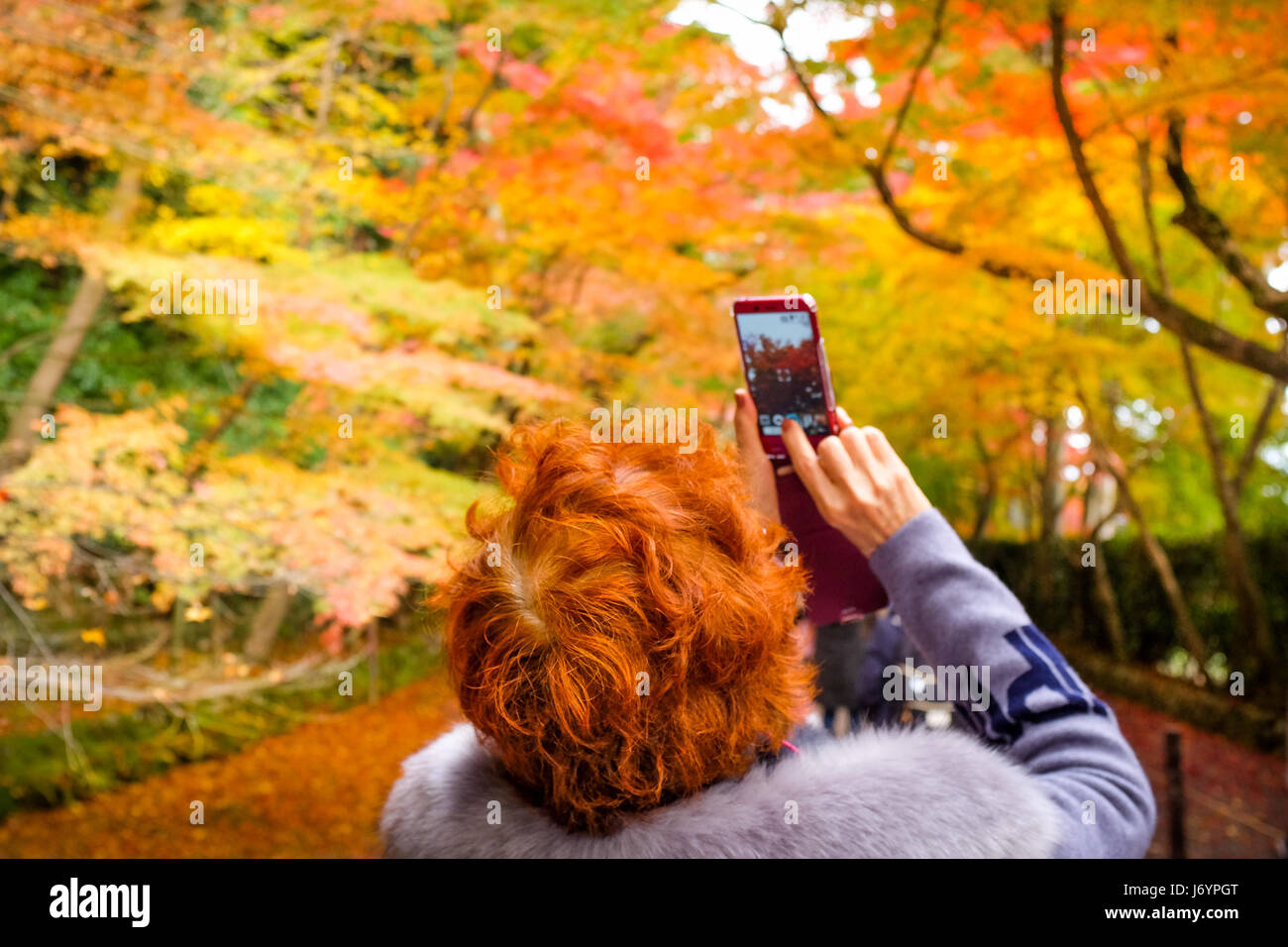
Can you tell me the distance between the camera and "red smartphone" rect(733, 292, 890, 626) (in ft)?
3.58

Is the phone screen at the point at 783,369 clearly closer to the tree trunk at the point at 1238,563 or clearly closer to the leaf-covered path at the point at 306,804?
the leaf-covered path at the point at 306,804

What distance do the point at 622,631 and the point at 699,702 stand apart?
0.37ft

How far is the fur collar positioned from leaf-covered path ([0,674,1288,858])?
120 inches

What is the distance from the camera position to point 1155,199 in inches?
221

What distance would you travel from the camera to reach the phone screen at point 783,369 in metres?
1.09

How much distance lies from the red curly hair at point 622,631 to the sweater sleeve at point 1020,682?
0.15m

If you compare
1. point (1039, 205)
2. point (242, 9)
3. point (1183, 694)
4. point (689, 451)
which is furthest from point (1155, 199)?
point (689, 451)

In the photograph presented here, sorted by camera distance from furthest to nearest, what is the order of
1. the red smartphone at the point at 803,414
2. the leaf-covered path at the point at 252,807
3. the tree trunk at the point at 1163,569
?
the tree trunk at the point at 1163,569
the leaf-covered path at the point at 252,807
the red smartphone at the point at 803,414

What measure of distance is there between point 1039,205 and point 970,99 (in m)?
0.81
